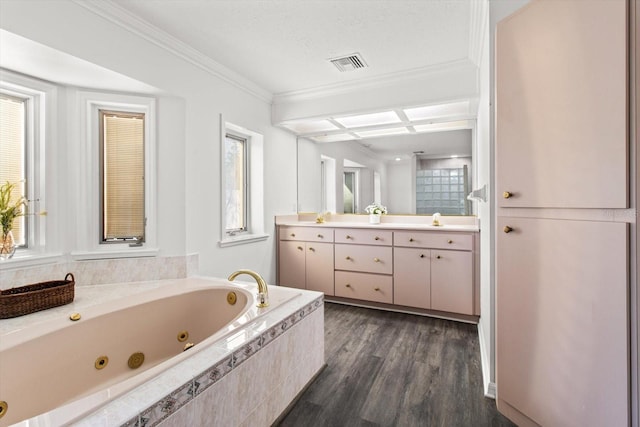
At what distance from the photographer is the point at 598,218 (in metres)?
1.12

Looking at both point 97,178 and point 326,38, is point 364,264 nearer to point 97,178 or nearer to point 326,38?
point 326,38

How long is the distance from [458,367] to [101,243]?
263 cm

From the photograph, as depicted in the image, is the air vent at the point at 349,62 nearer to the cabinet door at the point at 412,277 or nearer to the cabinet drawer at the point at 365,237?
the cabinet drawer at the point at 365,237

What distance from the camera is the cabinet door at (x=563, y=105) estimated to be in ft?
3.48

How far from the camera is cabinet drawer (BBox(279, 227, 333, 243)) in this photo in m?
3.34

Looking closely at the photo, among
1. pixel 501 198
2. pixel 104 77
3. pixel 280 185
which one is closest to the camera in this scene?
pixel 501 198

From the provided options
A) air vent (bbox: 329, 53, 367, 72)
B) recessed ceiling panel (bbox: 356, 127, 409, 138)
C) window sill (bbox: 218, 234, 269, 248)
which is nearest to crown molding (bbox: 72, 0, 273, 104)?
air vent (bbox: 329, 53, 367, 72)

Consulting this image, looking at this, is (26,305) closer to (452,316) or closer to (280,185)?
(280,185)

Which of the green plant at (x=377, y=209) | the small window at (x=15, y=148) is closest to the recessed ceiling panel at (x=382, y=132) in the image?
the green plant at (x=377, y=209)

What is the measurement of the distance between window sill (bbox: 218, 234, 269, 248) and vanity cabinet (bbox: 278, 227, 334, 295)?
0.30m

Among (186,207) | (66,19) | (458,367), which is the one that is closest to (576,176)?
(458,367)

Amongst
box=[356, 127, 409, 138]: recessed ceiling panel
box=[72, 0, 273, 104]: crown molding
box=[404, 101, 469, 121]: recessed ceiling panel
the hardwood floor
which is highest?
box=[72, 0, 273, 104]: crown molding

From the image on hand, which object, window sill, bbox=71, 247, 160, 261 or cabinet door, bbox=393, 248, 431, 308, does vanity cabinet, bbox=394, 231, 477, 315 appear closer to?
cabinet door, bbox=393, 248, 431, 308

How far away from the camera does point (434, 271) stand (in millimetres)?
2844
